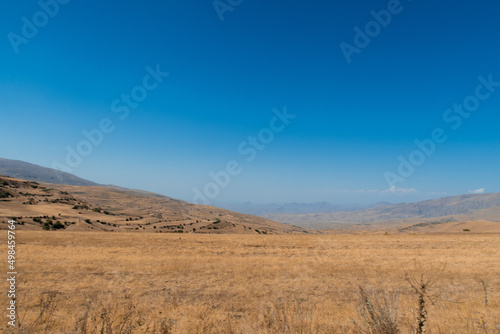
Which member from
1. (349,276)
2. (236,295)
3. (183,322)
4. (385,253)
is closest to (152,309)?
(183,322)

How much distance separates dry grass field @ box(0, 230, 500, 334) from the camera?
26.3ft

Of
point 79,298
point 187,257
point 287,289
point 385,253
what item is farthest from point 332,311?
point 385,253

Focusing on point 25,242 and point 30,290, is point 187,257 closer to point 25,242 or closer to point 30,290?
point 30,290

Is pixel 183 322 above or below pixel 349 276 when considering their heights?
below

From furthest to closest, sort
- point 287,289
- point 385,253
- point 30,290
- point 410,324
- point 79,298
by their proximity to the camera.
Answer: point 385,253 < point 287,289 < point 30,290 < point 79,298 < point 410,324

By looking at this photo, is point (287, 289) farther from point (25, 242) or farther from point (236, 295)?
point (25, 242)

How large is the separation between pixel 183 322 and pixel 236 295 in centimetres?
395

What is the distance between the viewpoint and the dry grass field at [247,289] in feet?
26.3

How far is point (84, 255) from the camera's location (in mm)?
19359

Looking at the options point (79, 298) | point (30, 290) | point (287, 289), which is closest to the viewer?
point (79, 298)

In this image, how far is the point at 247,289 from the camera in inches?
512

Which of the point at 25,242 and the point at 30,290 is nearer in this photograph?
the point at 30,290

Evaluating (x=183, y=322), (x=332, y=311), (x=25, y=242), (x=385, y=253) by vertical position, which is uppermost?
(x=385, y=253)

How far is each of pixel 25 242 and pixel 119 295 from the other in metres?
18.5
